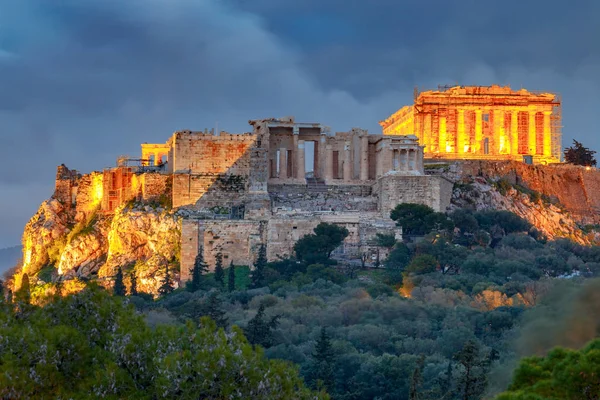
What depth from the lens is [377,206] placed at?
6812cm

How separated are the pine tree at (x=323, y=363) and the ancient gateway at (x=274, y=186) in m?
17.7

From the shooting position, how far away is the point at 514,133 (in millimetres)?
84125

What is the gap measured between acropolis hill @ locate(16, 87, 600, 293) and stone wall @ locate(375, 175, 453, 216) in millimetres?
51

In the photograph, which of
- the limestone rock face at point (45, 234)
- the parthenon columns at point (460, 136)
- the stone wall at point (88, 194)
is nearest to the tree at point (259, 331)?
the limestone rock face at point (45, 234)

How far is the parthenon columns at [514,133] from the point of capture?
83750 millimetres

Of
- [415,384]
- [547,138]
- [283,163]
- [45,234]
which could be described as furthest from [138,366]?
[547,138]

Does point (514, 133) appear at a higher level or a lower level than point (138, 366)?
higher

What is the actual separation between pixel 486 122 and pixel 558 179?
668cm

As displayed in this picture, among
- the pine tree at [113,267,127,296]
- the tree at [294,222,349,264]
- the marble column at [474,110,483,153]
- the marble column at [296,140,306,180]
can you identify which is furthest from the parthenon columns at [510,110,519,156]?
the pine tree at [113,267,127,296]

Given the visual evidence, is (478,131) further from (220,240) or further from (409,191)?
(220,240)

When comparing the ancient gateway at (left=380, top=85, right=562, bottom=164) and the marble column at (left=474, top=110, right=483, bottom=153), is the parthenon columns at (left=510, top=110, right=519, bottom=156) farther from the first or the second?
the marble column at (left=474, top=110, right=483, bottom=153)

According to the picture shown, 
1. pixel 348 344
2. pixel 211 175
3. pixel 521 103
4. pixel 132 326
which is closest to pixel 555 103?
pixel 521 103

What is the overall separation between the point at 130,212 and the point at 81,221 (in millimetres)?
6685

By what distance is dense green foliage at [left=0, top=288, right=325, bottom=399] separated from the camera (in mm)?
28266
